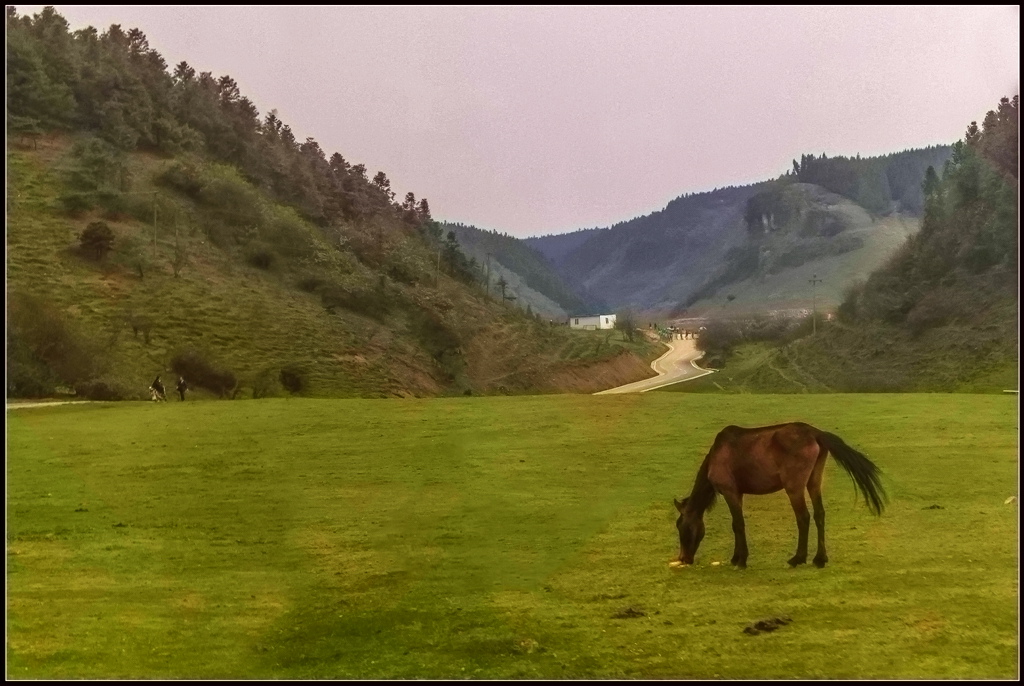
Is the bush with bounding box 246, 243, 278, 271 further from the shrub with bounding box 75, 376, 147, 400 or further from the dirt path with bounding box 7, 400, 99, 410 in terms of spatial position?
the dirt path with bounding box 7, 400, 99, 410

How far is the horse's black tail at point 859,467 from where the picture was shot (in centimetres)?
450

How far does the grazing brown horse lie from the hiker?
11.7 ft

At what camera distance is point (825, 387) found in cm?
585

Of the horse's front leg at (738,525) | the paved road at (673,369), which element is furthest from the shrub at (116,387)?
the horse's front leg at (738,525)

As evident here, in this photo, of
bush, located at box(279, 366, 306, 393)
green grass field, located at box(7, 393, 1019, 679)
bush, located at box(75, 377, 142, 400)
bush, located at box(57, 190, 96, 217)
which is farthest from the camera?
bush, located at box(57, 190, 96, 217)

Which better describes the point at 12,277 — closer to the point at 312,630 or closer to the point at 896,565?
the point at 312,630

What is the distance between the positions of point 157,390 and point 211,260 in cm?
100

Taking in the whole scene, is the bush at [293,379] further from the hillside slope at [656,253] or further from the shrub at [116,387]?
the hillside slope at [656,253]

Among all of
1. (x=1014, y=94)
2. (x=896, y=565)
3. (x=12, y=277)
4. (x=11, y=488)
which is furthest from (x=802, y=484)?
(x=12, y=277)

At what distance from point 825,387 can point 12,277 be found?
5585 millimetres

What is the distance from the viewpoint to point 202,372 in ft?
19.2

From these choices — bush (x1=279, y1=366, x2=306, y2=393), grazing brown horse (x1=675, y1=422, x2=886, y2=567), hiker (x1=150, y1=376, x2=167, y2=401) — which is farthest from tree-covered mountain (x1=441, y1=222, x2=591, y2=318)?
hiker (x1=150, y1=376, x2=167, y2=401)

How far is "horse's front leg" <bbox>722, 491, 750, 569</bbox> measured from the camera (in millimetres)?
4504

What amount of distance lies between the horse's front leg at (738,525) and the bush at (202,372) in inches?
135
